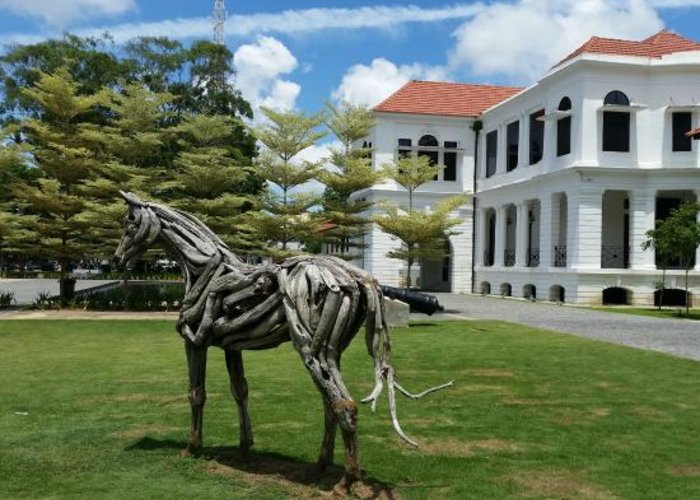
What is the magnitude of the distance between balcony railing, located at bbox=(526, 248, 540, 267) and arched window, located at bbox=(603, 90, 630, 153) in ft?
19.4

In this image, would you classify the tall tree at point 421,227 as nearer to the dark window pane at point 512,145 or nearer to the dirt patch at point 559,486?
the dark window pane at point 512,145

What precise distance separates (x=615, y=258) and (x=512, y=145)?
314 inches

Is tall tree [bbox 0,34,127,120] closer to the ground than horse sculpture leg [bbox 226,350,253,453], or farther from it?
farther from it

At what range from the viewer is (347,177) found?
26.0 metres

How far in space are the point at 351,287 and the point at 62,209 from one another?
811 inches

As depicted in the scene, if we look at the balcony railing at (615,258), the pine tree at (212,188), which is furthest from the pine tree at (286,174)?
the balcony railing at (615,258)

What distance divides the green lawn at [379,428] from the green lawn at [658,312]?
11.1 m

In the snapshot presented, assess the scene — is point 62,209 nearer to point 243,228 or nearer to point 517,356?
point 243,228

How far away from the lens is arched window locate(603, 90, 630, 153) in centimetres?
2833

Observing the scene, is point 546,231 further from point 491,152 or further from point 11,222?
point 11,222

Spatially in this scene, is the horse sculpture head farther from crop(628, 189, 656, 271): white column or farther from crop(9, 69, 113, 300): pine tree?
crop(628, 189, 656, 271): white column

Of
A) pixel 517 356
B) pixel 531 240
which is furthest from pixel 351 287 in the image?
pixel 531 240

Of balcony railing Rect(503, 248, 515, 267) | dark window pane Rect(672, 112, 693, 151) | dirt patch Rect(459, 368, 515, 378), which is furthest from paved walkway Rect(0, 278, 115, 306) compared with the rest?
dark window pane Rect(672, 112, 693, 151)

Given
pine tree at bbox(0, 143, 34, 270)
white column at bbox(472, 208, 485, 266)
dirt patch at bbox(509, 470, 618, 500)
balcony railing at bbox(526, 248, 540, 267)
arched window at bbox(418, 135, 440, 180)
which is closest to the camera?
dirt patch at bbox(509, 470, 618, 500)
